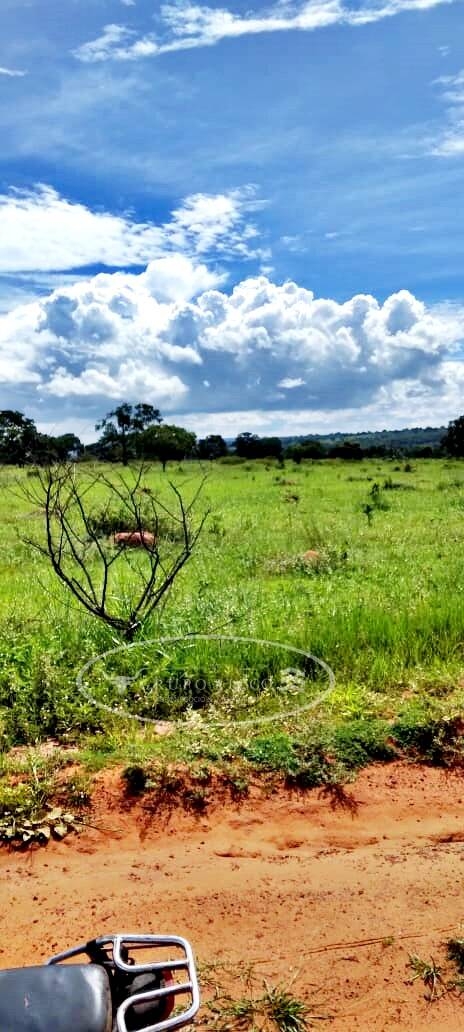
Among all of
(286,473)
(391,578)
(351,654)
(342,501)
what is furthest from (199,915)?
(286,473)

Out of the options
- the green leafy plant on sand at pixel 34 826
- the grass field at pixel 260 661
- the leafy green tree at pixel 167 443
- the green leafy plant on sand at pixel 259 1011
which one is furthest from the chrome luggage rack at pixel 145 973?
the leafy green tree at pixel 167 443

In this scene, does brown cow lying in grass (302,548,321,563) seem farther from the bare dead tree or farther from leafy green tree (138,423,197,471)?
leafy green tree (138,423,197,471)

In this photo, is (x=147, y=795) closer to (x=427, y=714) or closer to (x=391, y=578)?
(x=427, y=714)

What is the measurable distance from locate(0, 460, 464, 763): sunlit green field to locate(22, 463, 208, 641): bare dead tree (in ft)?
0.62

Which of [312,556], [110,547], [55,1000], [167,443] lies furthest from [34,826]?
[167,443]

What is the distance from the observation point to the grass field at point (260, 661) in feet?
18.0

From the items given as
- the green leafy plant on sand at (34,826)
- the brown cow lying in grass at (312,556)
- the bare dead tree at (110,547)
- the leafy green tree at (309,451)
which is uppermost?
the leafy green tree at (309,451)

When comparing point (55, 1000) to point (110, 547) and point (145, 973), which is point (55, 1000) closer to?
point (145, 973)

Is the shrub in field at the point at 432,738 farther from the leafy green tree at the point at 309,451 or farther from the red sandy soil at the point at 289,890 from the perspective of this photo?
the leafy green tree at the point at 309,451

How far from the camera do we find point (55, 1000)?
2209 millimetres

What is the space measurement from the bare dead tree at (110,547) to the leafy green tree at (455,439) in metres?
37.3

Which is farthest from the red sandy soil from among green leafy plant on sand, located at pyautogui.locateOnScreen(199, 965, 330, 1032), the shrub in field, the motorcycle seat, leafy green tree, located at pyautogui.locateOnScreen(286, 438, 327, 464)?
leafy green tree, located at pyautogui.locateOnScreen(286, 438, 327, 464)

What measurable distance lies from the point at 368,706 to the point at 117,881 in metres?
2.55

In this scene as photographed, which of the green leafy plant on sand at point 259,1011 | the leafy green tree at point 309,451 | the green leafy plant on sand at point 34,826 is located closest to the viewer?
the green leafy plant on sand at point 259,1011
